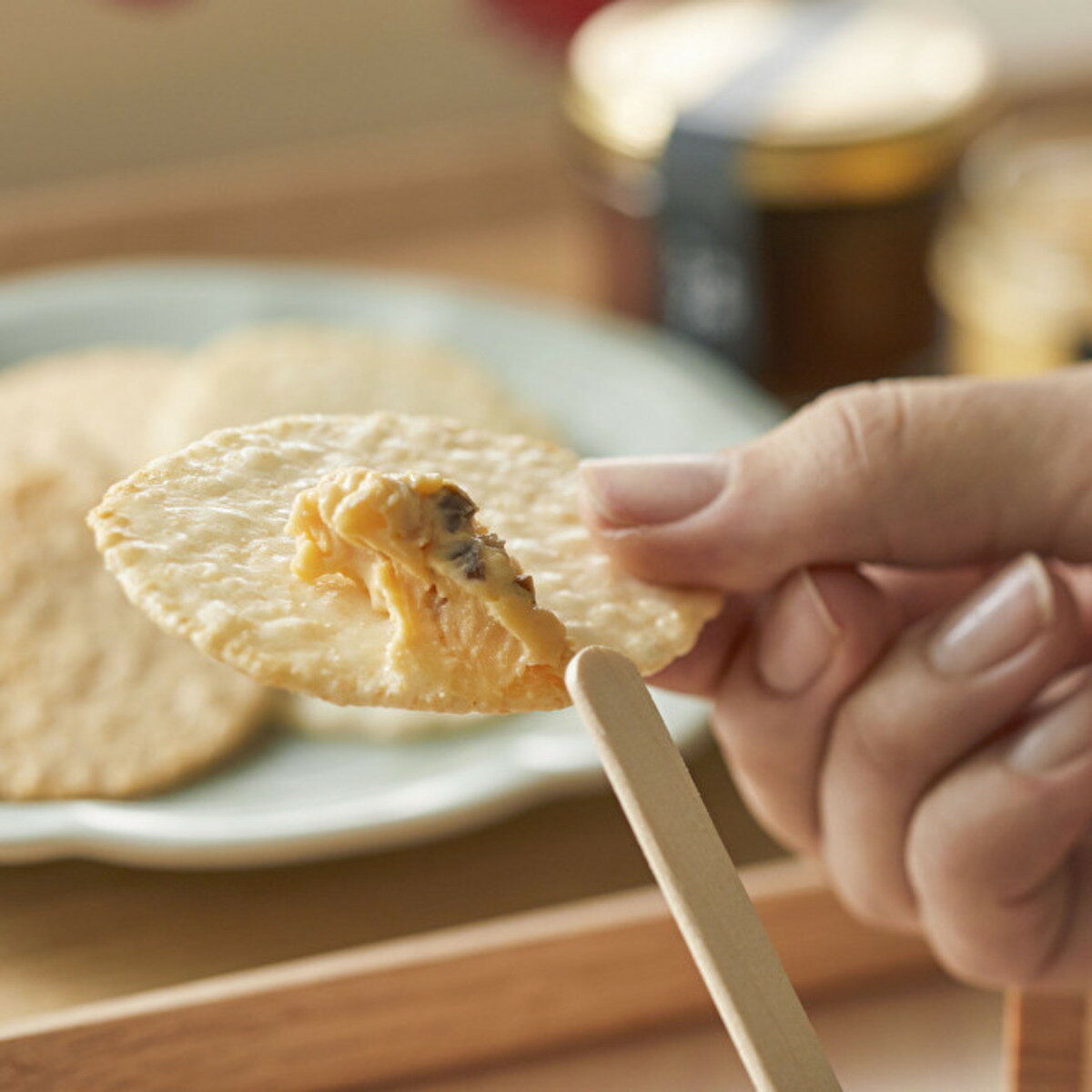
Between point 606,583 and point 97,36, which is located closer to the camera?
point 606,583

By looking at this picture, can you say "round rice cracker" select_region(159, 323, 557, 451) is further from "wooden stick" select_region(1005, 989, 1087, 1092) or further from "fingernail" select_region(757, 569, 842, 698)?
"wooden stick" select_region(1005, 989, 1087, 1092)

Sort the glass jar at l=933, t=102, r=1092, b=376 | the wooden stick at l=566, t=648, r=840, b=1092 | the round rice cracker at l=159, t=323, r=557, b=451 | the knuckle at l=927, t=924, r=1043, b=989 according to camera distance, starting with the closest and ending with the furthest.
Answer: the wooden stick at l=566, t=648, r=840, b=1092 → the knuckle at l=927, t=924, r=1043, b=989 → the round rice cracker at l=159, t=323, r=557, b=451 → the glass jar at l=933, t=102, r=1092, b=376

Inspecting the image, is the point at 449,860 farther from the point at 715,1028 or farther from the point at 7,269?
the point at 7,269

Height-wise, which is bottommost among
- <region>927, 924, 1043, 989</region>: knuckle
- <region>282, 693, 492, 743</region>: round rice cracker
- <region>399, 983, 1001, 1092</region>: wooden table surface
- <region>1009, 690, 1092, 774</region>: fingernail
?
<region>399, 983, 1001, 1092</region>: wooden table surface

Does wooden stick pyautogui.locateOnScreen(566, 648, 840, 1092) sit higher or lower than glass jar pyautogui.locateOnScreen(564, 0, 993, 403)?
higher

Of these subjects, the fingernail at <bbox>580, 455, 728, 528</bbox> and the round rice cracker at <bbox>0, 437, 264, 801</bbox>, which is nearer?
the fingernail at <bbox>580, 455, 728, 528</bbox>

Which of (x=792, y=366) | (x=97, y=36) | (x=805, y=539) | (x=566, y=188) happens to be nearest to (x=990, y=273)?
(x=792, y=366)

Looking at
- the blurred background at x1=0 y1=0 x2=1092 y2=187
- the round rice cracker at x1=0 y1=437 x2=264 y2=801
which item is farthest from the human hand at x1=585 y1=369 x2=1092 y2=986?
the blurred background at x1=0 y1=0 x2=1092 y2=187
